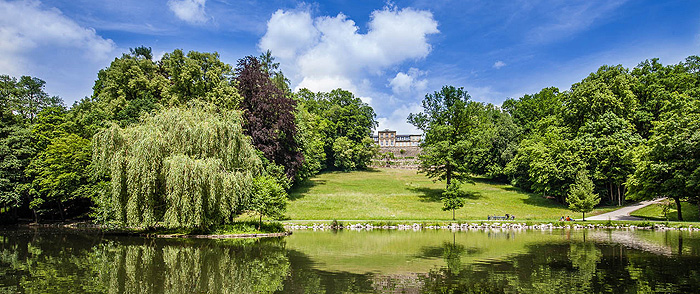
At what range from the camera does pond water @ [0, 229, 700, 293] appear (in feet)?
41.3

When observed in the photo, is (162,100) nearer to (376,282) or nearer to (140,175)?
(140,175)

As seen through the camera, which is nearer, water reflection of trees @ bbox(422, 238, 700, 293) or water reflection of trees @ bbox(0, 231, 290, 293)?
water reflection of trees @ bbox(422, 238, 700, 293)

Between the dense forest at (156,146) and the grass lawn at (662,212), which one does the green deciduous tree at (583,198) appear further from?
the dense forest at (156,146)

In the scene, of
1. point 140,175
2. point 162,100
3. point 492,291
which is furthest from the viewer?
point 162,100

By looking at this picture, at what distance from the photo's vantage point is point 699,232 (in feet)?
90.2

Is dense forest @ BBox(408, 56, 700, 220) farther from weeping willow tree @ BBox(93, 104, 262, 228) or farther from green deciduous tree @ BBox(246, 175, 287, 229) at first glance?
weeping willow tree @ BBox(93, 104, 262, 228)

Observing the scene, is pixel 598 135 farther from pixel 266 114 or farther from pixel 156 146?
pixel 156 146

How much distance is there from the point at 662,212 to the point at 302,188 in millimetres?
39203

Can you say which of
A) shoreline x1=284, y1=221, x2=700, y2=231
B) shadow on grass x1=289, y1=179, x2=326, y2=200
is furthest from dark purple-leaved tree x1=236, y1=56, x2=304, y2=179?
shoreline x1=284, y1=221, x2=700, y2=231

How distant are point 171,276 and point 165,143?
42.1 ft

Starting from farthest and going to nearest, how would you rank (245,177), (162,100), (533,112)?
1. (533,112)
2. (162,100)
3. (245,177)

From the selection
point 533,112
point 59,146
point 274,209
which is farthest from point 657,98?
point 59,146

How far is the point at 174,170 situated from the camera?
23.3 metres

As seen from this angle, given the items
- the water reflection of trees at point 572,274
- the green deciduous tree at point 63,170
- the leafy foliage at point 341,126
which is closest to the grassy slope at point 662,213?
the water reflection of trees at point 572,274
